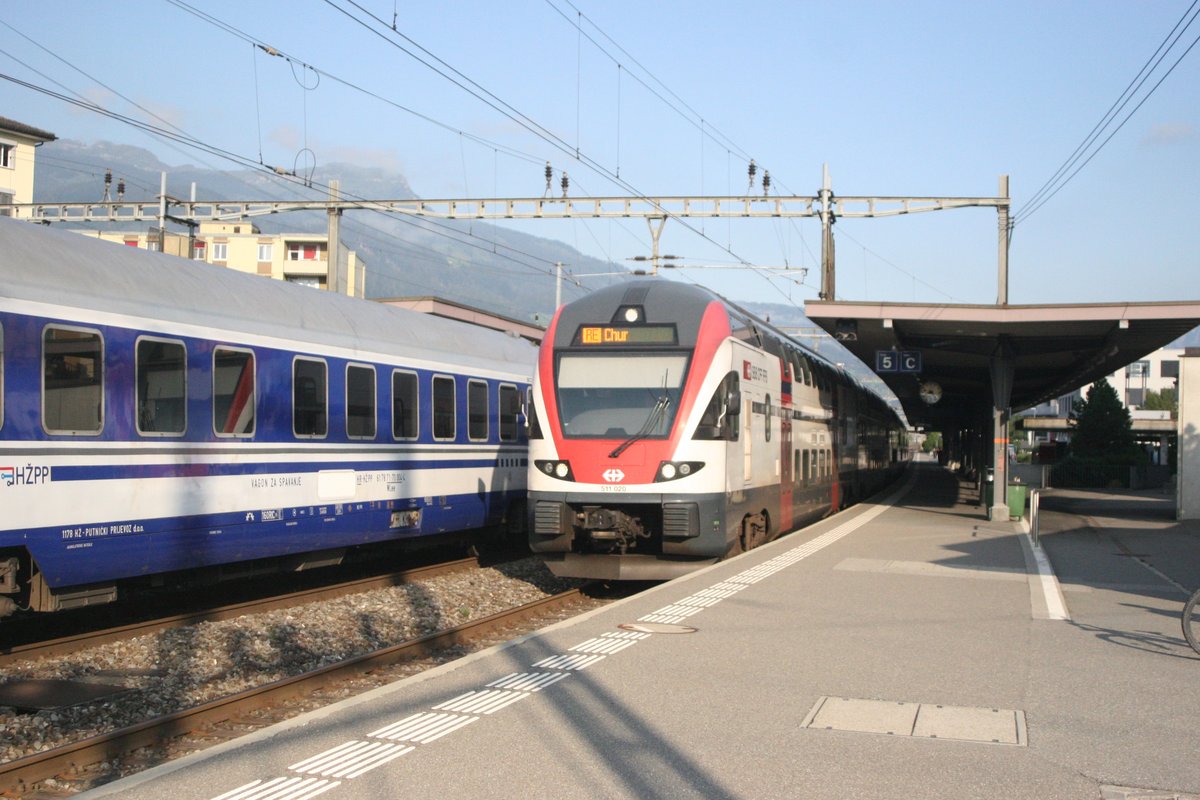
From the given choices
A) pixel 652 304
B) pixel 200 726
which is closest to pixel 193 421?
pixel 200 726

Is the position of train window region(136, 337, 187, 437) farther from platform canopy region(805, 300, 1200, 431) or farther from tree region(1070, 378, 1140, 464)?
tree region(1070, 378, 1140, 464)

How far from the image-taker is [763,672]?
27.2 feet

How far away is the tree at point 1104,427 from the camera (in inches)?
2324

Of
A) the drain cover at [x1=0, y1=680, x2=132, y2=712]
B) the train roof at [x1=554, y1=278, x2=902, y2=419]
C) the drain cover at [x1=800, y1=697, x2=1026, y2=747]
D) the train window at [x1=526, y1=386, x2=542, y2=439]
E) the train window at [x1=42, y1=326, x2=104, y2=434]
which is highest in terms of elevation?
the train roof at [x1=554, y1=278, x2=902, y2=419]

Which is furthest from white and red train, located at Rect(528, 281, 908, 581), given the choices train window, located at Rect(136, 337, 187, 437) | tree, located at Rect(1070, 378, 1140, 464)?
tree, located at Rect(1070, 378, 1140, 464)

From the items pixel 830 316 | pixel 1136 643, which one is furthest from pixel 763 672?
pixel 830 316

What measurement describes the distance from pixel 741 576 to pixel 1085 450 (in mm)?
52006

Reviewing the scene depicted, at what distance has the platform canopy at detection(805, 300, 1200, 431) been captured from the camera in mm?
21609

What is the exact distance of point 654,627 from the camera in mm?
10148

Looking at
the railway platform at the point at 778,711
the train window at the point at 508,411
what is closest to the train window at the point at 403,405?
the train window at the point at 508,411

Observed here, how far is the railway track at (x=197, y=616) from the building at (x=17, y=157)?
155 ft

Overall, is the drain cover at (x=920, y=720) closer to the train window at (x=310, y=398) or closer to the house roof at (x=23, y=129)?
the train window at (x=310, y=398)

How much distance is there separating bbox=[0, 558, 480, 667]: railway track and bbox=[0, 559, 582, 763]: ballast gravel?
102mm

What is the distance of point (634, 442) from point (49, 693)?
6.52 metres
